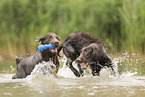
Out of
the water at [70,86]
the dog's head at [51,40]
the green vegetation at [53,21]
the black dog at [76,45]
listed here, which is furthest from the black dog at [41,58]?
the green vegetation at [53,21]

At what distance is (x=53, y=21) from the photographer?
14.5 metres

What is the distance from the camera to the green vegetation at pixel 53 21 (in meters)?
13.9

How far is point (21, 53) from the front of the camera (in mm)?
14070

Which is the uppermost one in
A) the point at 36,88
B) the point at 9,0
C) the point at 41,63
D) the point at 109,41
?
the point at 9,0

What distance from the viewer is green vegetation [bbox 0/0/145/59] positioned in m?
13.9

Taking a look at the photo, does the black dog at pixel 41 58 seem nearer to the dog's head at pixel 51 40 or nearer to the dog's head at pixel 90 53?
the dog's head at pixel 51 40

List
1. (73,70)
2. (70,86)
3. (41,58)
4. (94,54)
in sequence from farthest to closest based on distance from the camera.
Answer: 1. (73,70)
2. (41,58)
3. (94,54)
4. (70,86)

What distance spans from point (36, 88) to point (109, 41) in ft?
22.5

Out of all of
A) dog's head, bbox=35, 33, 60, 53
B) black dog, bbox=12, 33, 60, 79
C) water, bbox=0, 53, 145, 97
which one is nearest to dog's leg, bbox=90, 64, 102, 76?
water, bbox=0, 53, 145, 97

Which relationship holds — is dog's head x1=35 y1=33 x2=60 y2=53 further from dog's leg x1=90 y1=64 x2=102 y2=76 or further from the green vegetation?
the green vegetation

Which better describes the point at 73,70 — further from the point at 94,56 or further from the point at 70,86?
the point at 70,86

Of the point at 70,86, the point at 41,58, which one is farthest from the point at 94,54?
the point at 70,86

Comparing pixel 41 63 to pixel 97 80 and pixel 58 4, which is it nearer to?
pixel 97 80

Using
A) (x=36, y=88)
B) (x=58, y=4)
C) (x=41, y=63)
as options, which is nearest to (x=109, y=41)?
(x=58, y=4)
